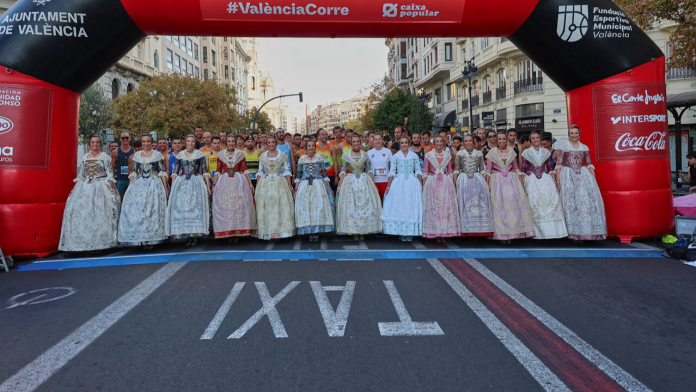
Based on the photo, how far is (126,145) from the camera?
29.9 ft

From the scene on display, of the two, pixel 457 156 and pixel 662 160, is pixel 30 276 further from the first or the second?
pixel 662 160

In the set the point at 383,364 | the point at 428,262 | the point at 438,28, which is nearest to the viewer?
the point at 383,364

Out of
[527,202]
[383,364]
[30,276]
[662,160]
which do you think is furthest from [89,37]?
[662,160]

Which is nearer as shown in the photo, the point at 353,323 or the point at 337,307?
the point at 353,323

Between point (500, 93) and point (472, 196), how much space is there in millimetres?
25450

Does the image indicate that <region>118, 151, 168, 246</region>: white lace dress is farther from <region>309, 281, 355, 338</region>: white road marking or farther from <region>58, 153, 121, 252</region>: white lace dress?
<region>309, 281, 355, 338</region>: white road marking

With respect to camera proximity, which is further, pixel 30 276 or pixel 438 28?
pixel 438 28

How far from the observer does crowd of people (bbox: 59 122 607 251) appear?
7.71 metres

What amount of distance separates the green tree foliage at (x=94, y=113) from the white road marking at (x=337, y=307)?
2486 cm

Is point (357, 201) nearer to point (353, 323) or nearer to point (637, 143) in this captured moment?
point (353, 323)

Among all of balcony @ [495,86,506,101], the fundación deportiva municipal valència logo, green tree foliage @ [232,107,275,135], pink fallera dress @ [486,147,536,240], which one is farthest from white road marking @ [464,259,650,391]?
green tree foliage @ [232,107,275,135]

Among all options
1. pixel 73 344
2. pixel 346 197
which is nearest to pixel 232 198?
pixel 346 197

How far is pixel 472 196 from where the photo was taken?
316 inches

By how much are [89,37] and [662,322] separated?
8.41 m
